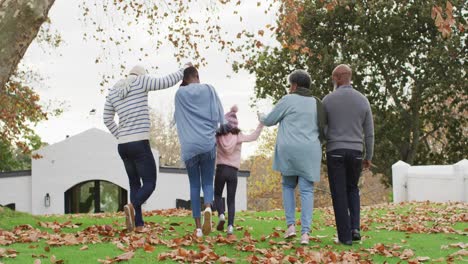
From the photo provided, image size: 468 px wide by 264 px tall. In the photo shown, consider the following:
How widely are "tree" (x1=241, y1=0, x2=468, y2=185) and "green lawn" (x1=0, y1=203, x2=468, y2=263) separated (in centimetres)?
1888

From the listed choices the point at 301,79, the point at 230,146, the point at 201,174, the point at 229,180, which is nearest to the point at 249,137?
the point at 230,146

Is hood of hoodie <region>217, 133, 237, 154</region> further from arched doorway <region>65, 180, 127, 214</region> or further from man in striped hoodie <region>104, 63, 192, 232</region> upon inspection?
arched doorway <region>65, 180, 127, 214</region>

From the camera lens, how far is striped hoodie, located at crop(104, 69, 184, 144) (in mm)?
8211

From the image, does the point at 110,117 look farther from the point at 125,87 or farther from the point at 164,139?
the point at 164,139

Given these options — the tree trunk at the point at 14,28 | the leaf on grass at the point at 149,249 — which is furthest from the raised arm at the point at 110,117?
the leaf on grass at the point at 149,249

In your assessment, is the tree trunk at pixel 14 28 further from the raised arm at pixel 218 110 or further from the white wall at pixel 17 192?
the white wall at pixel 17 192

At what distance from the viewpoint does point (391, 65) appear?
30.0 meters

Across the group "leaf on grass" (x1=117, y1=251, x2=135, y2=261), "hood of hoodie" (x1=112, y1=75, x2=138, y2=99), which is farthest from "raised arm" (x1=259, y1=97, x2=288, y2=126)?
"leaf on grass" (x1=117, y1=251, x2=135, y2=261)

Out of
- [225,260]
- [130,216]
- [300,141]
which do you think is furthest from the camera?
[130,216]

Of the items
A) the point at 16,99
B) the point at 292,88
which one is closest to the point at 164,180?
the point at 16,99

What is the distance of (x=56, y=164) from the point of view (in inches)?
1257

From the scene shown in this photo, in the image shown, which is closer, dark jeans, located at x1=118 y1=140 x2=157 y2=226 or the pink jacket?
dark jeans, located at x1=118 y1=140 x2=157 y2=226

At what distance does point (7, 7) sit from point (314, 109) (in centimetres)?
379

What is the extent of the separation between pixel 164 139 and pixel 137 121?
52949 millimetres
